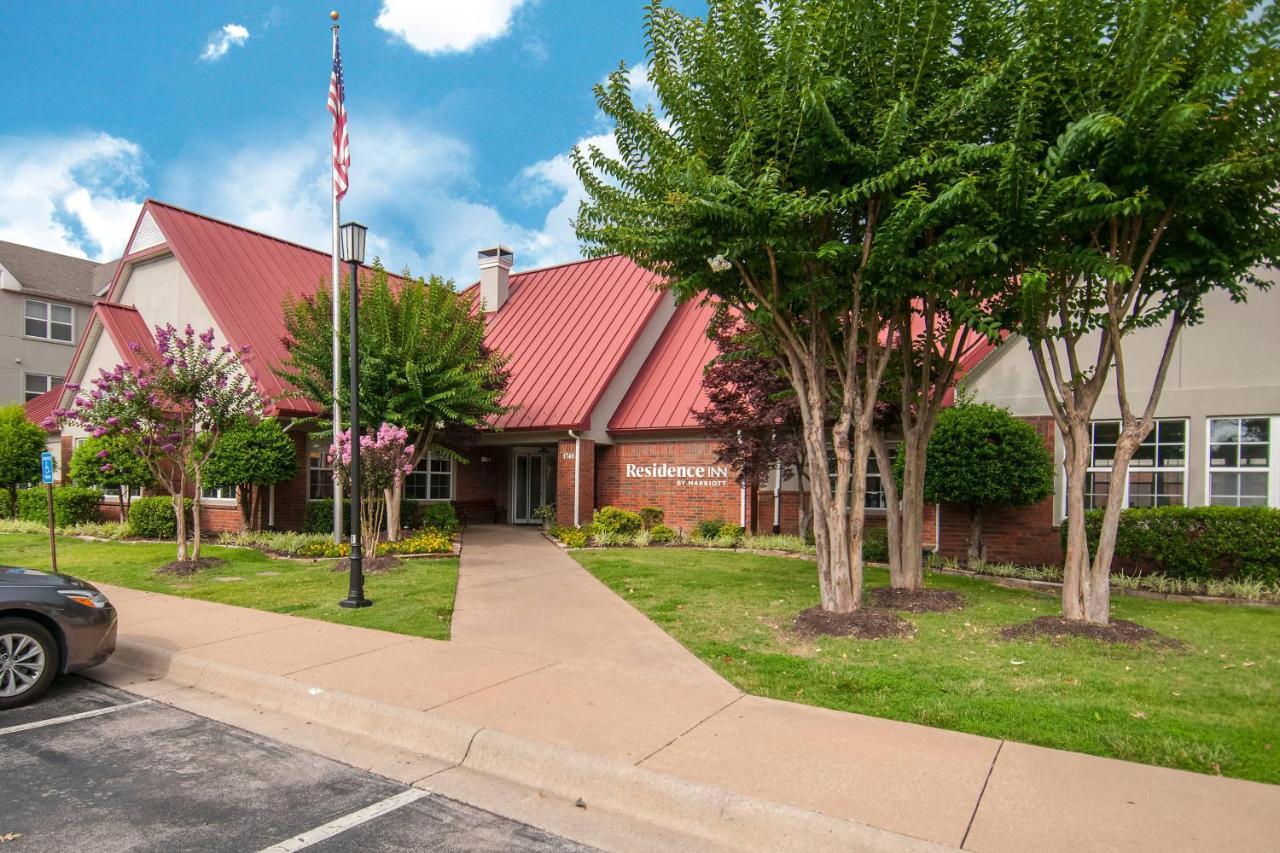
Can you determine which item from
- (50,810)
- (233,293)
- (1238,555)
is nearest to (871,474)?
(1238,555)

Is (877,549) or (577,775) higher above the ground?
(877,549)

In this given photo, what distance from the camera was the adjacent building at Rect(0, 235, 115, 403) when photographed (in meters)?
31.8

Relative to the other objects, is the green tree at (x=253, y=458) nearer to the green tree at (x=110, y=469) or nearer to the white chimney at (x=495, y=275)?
the green tree at (x=110, y=469)

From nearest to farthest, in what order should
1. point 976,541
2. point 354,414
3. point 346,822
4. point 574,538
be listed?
point 346,822 < point 354,414 < point 976,541 < point 574,538

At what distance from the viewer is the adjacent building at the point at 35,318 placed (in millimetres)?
31812

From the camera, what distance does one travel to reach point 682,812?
427cm

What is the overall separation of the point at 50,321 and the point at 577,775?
3821 cm

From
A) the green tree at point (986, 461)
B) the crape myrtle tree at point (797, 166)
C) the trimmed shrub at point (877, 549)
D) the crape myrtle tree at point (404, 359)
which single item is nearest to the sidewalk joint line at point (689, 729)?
the crape myrtle tree at point (797, 166)

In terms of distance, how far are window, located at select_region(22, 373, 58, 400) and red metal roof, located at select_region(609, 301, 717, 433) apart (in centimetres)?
2700

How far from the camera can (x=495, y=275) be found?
85.1ft

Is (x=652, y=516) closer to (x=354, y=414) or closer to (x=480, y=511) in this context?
(x=480, y=511)

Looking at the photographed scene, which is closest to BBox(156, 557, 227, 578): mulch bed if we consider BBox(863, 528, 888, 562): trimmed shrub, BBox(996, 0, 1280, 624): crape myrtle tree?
BBox(863, 528, 888, 562): trimmed shrub

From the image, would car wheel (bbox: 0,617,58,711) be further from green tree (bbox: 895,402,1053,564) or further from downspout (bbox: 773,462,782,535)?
downspout (bbox: 773,462,782,535)

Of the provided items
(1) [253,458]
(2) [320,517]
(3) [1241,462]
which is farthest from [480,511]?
(3) [1241,462]
